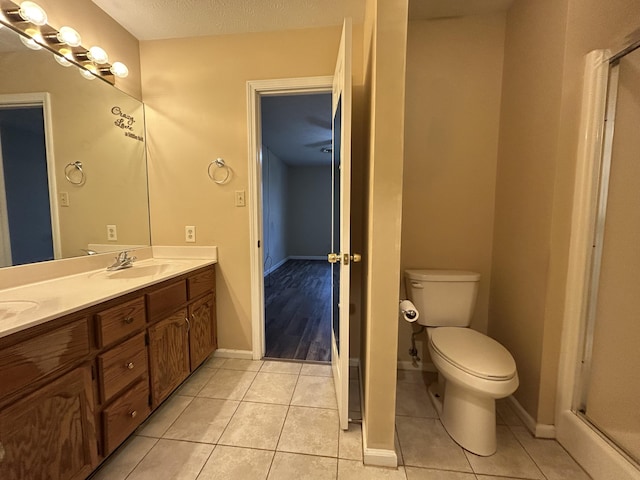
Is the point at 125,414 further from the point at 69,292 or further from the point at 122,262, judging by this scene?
the point at 122,262

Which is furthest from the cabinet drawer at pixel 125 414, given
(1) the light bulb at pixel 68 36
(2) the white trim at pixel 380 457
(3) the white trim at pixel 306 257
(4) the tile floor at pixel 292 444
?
(3) the white trim at pixel 306 257

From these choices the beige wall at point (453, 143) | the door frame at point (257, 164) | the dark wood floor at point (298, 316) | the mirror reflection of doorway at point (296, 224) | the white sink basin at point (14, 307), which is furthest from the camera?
the mirror reflection of doorway at point (296, 224)

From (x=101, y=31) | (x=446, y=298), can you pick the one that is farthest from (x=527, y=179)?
(x=101, y=31)

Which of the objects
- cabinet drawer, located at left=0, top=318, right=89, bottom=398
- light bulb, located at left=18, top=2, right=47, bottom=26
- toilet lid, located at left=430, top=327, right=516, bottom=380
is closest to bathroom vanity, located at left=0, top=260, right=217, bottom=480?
cabinet drawer, located at left=0, top=318, right=89, bottom=398

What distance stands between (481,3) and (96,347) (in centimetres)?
271

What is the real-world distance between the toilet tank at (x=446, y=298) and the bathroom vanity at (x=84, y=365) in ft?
4.95

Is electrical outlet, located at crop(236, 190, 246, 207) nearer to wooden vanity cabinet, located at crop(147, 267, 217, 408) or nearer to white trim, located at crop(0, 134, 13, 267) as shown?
wooden vanity cabinet, located at crop(147, 267, 217, 408)

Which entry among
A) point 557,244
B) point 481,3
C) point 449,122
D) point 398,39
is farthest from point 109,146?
point 557,244

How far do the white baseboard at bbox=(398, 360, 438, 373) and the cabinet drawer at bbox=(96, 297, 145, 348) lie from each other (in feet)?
5.54

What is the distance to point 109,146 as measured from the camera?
1728 mm

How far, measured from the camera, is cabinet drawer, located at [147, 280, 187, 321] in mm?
1341

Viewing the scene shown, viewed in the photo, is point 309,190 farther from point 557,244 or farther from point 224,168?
point 557,244

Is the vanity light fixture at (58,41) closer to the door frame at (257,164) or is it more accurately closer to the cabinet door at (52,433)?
the door frame at (257,164)

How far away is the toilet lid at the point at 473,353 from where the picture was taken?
3.80ft
